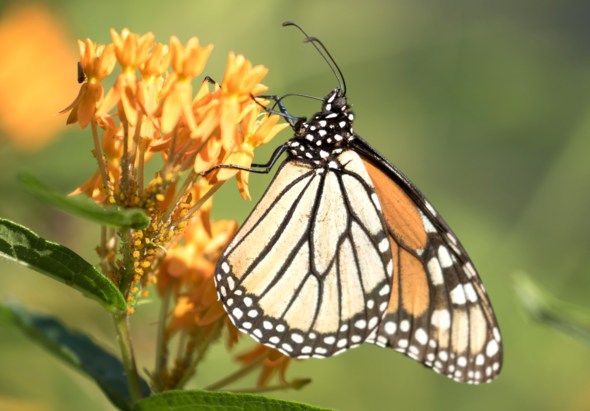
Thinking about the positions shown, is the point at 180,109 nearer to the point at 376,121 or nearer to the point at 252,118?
the point at 252,118

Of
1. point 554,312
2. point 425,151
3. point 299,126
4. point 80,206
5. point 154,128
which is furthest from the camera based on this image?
point 425,151

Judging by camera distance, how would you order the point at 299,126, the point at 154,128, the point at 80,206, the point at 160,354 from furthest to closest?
the point at 299,126 → the point at 160,354 → the point at 154,128 → the point at 80,206

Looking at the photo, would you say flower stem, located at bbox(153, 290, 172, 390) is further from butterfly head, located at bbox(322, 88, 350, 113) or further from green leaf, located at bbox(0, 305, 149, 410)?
butterfly head, located at bbox(322, 88, 350, 113)

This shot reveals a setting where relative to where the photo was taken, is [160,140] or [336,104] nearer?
[160,140]

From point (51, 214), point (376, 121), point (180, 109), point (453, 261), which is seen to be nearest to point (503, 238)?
point (376, 121)

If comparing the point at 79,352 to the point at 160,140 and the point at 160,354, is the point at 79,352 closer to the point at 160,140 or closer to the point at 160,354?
the point at 160,354

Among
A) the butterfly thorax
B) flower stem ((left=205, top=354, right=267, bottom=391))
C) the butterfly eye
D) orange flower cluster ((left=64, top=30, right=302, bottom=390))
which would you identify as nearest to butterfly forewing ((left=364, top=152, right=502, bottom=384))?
the butterfly thorax

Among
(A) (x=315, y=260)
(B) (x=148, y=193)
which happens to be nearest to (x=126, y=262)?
(B) (x=148, y=193)

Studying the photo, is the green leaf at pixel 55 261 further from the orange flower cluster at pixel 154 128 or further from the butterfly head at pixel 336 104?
the butterfly head at pixel 336 104
